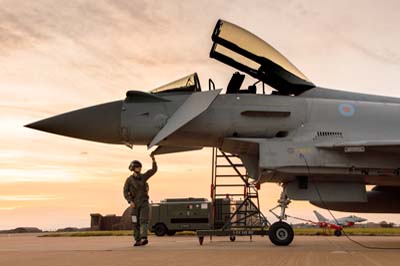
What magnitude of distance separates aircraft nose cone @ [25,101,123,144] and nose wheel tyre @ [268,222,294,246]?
3452mm

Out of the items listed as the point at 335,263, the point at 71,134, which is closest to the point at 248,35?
the point at 71,134

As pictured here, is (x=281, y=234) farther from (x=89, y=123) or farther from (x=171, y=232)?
(x=171, y=232)

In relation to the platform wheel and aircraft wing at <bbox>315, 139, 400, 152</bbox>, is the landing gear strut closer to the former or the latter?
aircraft wing at <bbox>315, 139, 400, 152</bbox>

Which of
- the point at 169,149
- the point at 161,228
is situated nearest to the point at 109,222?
the point at 161,228

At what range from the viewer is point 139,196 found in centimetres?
942

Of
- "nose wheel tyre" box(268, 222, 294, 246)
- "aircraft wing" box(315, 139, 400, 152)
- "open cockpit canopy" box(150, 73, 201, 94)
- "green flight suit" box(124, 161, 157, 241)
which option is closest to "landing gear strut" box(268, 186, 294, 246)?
"nose wheel tyre" box(268, 222, 294, 246)

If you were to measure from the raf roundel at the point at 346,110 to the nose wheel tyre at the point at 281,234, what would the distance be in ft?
8.42

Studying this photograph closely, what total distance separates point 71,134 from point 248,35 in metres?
4.10

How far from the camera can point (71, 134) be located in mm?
9352

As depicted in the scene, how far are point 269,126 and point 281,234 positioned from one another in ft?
6.93

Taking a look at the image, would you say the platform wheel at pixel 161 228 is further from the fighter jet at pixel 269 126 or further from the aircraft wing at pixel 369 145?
the aircraft wing at pixel 369 145

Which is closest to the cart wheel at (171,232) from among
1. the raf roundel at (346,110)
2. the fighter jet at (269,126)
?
the fighter jet at (269,126)

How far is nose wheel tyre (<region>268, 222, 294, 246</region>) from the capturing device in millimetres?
8656

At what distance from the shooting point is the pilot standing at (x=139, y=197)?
9141mm
